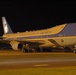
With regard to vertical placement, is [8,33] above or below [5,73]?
above

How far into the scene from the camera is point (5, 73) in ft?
53.1

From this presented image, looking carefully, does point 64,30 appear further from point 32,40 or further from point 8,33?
point 8,33

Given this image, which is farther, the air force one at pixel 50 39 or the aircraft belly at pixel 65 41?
the air force one at pixel 50 39

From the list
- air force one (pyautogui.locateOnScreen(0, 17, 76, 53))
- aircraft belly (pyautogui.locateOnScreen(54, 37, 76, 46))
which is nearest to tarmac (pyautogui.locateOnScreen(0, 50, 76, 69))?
aircraft belly (pyautogui.locateOnScreen(54, 37, 76, 46))

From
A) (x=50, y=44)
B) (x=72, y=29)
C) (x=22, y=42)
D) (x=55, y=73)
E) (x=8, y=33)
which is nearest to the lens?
(x=55, y=73)

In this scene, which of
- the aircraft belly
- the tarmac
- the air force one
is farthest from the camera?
the air force one

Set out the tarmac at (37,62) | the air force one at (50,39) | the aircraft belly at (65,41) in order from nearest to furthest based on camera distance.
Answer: the tarmac at (37,62) < the aircraft belly at (65,41) < the air force one at (50,39)

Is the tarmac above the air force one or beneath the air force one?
beneath

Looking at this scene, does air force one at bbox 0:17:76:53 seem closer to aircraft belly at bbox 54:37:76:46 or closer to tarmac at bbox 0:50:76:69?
aircraft belly at bbox 54:37:76:46

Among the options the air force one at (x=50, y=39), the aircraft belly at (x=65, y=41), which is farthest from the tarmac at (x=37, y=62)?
the air force one at (x=50, y=39)

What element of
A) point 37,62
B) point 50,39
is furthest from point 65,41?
point 37,62

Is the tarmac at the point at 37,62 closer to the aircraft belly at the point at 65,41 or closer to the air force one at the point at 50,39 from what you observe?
the aircraft belly at the point at 65,41

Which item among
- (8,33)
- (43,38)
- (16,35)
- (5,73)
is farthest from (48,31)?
(5,73)

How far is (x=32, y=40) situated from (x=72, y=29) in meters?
8.96
